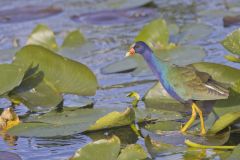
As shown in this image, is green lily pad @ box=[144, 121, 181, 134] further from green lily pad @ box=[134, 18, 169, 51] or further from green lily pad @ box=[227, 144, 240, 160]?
green lily pad @ box=[134, 18, 169, 51]

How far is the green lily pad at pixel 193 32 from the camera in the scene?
6367mm

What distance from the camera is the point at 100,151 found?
11.6 feet

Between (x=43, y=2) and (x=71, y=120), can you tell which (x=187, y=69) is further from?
(x=43, y=2)

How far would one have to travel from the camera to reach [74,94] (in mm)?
4723

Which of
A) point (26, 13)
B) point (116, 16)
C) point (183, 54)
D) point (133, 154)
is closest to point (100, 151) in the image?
point (133, 154)

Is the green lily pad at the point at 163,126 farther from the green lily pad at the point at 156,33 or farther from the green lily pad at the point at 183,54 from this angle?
the green lily pad at the point at 156,33

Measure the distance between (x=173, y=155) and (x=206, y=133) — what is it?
253 mm

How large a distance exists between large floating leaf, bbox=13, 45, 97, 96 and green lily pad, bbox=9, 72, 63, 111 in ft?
0.13

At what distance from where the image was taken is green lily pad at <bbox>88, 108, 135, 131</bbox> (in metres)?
4.02

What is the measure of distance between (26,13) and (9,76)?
3139 millimetres

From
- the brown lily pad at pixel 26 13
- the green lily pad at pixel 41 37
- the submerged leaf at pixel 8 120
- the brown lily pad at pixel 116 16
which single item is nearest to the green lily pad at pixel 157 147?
the submerged leaf at pixel 8 120

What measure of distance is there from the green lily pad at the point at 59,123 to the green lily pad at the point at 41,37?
179cm

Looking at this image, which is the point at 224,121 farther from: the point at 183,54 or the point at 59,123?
the point at 183,54

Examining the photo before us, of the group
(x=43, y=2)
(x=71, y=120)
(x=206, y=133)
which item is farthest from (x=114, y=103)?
(x=43, y=2)
